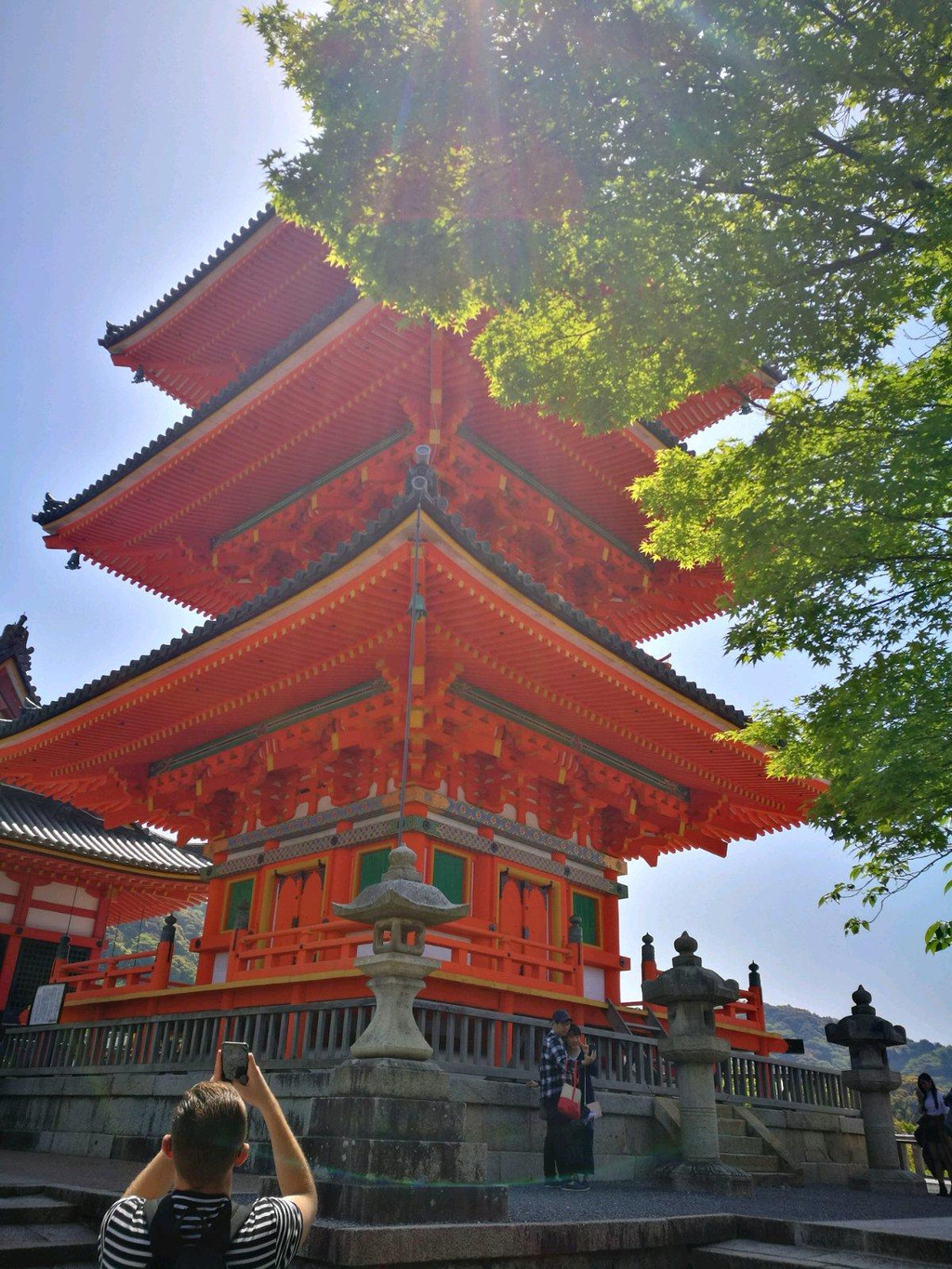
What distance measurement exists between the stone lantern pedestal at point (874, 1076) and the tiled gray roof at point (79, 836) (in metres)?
14.5

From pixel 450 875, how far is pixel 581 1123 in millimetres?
3898

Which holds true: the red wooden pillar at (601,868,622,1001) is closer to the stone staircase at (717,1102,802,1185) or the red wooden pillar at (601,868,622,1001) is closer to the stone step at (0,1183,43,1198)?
the stone staircase at (717,1102,802,1185)

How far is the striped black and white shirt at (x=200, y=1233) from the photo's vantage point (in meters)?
2.82

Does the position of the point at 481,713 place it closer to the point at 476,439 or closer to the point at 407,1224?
the point at 476,439

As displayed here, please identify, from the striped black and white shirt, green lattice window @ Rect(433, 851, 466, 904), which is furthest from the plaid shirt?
the striped black and white shirt

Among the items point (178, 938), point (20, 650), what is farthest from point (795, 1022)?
point (20, 650)

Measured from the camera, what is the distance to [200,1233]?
285cm

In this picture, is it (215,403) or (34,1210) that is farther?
(215,403)

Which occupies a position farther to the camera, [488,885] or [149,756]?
[149,756]

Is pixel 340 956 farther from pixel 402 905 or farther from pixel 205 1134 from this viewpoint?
pixel 205 1134

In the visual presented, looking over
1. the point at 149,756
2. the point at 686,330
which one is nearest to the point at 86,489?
the point at 149,756

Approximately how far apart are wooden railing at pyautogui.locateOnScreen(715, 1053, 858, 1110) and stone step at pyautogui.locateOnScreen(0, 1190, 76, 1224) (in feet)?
29.2

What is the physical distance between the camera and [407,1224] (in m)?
5.45

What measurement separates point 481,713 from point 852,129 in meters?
7.72
